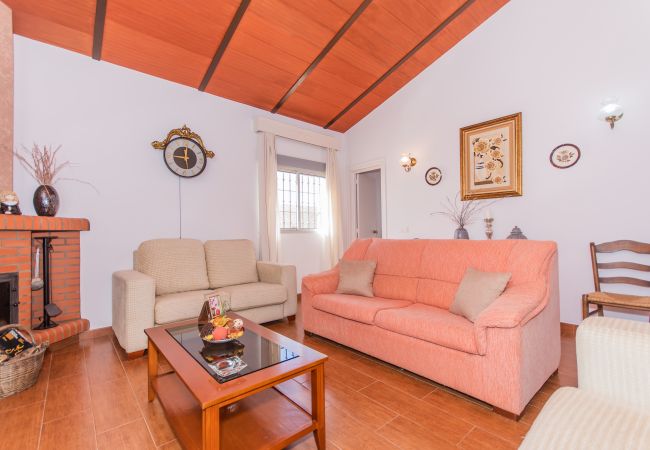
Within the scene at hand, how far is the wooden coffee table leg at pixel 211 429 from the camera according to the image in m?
1.11

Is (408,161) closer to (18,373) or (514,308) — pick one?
(514,308)

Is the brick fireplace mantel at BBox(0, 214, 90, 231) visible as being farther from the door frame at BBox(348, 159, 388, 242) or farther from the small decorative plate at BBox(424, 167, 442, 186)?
the small decorative plate at BBox(424, 167, 442, 186)

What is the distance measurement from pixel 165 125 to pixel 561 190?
4338 mm

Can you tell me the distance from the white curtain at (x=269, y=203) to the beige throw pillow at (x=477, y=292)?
2642mm

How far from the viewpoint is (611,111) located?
2.70 meters

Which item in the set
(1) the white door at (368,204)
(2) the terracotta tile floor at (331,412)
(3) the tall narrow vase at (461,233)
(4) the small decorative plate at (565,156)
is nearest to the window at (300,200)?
(1) the white door at (368,204)

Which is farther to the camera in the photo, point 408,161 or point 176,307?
point 408,161

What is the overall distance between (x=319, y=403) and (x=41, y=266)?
2.82 m

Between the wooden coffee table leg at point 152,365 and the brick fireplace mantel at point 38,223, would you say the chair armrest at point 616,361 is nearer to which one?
the wooden coffee table leg at point 152,365

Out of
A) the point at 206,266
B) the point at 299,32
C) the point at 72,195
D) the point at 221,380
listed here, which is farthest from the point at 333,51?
the point at 221,380

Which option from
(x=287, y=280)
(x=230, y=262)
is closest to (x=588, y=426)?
(x=287, y=280)

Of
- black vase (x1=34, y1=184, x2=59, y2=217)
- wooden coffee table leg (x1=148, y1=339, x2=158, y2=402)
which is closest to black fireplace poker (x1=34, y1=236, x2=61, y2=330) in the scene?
black vase (x1=34, y1=184, x2=59, y2=217)

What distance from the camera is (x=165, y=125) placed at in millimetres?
3520

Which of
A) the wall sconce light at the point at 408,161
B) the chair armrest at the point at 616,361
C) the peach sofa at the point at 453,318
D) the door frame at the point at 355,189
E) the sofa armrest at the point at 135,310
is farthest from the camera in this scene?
the door frame at the point at 355,189
